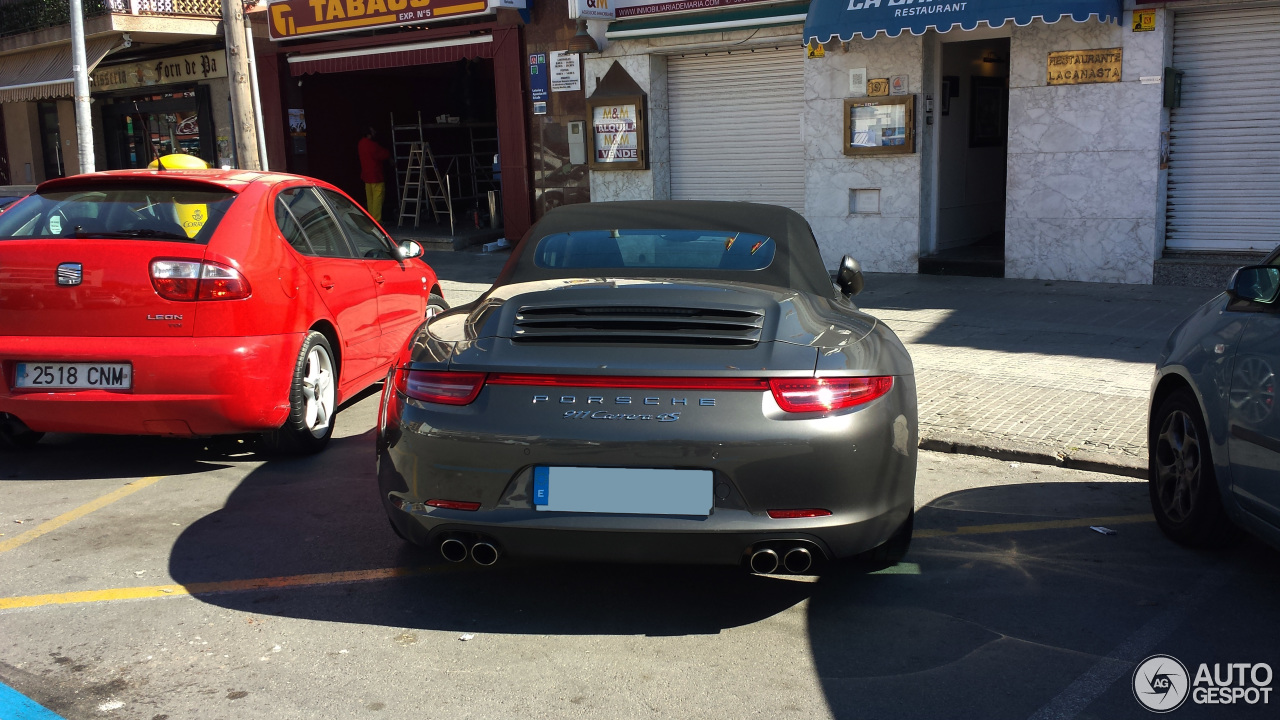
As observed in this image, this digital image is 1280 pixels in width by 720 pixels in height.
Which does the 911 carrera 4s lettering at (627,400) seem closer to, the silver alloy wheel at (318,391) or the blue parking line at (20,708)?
the blue parking line at (20,708)

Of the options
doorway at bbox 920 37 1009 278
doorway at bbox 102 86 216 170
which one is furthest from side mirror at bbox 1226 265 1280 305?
doorway at bbox 102 86 216 170

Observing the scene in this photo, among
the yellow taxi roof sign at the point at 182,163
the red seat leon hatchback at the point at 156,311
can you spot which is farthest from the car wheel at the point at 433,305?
the red seat leon hatchback at the point at 156,311

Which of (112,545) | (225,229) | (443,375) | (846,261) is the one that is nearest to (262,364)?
(225,229)

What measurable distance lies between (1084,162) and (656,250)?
28.4ft

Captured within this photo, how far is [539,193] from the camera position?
1684 cm

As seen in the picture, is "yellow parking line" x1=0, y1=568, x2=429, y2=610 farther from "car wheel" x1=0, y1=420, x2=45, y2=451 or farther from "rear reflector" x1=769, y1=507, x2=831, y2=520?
"car wheel" x1=0, y1=420, x2=45, y2=451

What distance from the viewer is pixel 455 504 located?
3682mm

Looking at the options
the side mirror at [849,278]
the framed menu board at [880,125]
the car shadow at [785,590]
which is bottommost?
the car shadow at [785,590]

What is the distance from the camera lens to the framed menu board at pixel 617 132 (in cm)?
1544

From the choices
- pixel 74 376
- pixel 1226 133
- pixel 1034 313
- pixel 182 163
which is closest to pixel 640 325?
pixel 74 376

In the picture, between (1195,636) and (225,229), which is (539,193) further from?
(1195,636)

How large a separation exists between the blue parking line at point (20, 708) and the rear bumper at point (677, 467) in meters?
1.17

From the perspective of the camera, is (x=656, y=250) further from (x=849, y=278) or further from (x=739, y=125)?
(x=739, y=125)

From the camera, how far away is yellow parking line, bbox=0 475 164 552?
4.82m
